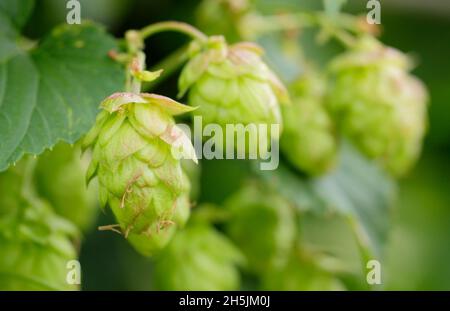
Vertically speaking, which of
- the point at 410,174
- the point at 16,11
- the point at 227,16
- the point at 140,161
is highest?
the point at 410,174

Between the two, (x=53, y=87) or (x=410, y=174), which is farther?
(x=410, y=174)

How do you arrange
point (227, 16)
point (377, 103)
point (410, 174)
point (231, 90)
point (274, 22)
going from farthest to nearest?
point (410, 174) → point (274, 22) → point (227, 16) → point (377, 103) → point (231, 90)

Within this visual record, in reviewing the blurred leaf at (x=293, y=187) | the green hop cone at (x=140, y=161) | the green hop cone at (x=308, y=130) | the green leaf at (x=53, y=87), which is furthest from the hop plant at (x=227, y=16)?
the green hop cone at (x=140, y=161)

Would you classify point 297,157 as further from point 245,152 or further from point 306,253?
point 245,152

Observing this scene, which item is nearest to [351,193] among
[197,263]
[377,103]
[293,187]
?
[293,187]

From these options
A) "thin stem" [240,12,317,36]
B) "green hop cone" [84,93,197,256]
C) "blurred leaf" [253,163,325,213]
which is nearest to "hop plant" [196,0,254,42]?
"thin stem" [240,12,317,36]

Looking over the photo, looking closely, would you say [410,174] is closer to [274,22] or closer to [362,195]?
[362,195]

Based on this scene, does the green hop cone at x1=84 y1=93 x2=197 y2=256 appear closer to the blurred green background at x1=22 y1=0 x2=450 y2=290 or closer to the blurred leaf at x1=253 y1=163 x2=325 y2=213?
the blurred leaf at x1=253 y1=163 x2=325 y2=213
